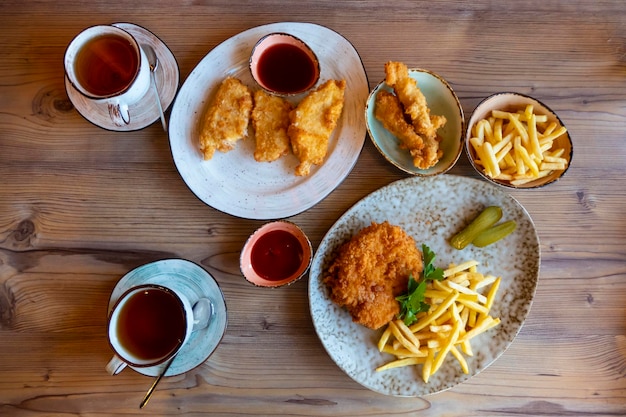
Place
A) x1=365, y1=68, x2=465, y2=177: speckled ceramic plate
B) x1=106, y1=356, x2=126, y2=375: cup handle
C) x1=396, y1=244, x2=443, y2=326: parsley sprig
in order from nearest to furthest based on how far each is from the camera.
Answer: x1=106, y1=356, x2=126, y2=375: cup handle
x1=396, y1=244, x2=443, y2=326: parsley sprig
x1=365, y1=68, x2=465, y2=177: speckled ceramic plate

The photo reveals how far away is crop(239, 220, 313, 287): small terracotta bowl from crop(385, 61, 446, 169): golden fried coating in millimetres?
615

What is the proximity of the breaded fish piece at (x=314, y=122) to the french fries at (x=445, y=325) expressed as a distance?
757 mm

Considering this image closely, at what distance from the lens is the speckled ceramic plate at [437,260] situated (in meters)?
2.26

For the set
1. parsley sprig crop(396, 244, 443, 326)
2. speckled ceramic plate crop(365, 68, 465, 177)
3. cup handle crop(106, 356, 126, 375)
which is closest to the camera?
cup handle crop(106, 356, 126, 375)

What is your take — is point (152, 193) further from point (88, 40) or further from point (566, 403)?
point (566, 403)

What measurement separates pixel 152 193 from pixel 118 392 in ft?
2.95

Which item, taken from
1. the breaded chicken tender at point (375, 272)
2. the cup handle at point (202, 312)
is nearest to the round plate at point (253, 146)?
the breaded chicken tender at point (375, 272)

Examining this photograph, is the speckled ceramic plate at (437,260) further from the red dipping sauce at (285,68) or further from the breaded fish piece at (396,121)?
the red dipping sauce at (285,68)

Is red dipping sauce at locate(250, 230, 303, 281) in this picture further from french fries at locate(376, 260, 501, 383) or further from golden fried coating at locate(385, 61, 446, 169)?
golden fried coating at locate(385, 61, 446, 169)

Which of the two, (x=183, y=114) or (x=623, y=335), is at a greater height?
(x=183, y=114)

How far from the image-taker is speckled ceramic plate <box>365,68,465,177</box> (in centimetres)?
225

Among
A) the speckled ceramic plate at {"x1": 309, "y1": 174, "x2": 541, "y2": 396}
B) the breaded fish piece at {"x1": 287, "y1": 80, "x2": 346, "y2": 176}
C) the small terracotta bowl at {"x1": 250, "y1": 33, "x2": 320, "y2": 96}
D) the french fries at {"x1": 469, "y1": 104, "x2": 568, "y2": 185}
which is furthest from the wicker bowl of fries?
the small terracotta bowl at {"x1": 250, "y1": 33, "x2": 320, "y2": 96}

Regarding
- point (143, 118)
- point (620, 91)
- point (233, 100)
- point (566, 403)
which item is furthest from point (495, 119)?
point (143, 118)

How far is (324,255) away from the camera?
2264 mm
